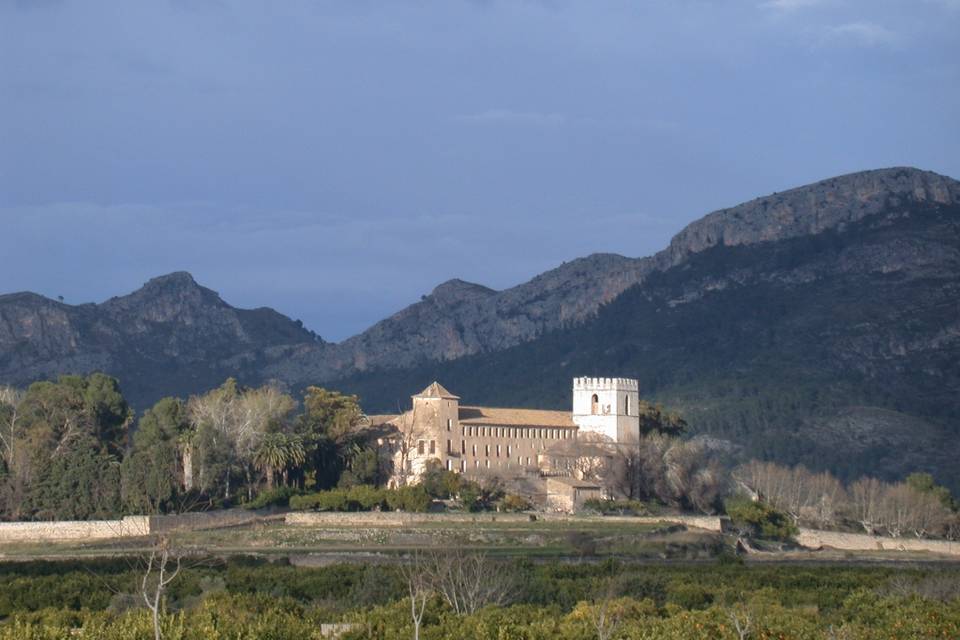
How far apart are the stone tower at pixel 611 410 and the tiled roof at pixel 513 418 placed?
0.98m

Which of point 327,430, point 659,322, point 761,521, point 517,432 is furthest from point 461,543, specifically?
point 659,322

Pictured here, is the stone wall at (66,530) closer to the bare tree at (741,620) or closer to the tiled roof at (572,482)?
the tiled roof at (572,482)

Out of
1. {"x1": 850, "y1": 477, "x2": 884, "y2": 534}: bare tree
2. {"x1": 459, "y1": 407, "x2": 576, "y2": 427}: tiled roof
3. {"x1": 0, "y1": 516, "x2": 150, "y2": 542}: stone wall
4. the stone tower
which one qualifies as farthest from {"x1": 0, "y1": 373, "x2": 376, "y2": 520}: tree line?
{"x1": 850, "y1": 477, "x2": 884, "y2": 534}: bare tree

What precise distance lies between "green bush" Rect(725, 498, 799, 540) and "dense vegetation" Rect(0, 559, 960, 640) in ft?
52.3

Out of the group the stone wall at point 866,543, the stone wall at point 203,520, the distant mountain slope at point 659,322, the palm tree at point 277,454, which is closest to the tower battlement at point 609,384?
the stone wall at point 866,543

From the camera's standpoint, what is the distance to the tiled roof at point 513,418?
92.6m

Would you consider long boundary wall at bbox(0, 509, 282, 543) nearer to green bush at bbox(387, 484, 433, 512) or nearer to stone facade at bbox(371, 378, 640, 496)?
green bush at bbox(387, 484, 433, 512)

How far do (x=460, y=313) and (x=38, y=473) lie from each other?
11001 centimetres

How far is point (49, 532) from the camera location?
75062mm

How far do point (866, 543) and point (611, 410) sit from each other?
1629cm

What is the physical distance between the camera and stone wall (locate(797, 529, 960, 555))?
83.9 metres

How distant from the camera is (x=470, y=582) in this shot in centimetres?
5341

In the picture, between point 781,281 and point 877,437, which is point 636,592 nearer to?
point 877,437

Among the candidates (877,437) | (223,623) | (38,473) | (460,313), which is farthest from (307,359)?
(223,623)
